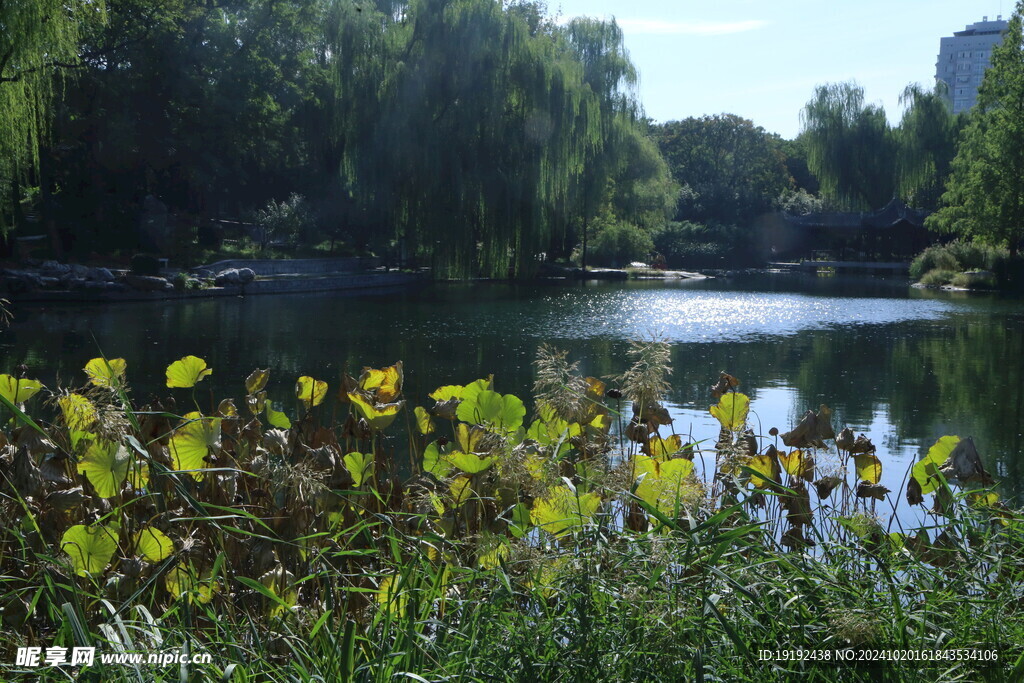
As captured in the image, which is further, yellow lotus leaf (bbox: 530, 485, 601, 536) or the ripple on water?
the ripple on water

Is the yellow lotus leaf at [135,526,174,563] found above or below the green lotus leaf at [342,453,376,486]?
below

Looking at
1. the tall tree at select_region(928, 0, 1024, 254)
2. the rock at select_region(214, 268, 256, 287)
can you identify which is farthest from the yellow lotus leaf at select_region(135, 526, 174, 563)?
the tall tree at select_region(928, 0, 1024, 254)

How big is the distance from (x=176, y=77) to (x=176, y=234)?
436 cm

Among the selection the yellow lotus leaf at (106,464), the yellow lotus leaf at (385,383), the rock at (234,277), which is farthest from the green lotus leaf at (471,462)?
the rock at (234,277)

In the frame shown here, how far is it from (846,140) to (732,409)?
137 ft

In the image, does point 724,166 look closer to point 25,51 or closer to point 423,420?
point 25,51

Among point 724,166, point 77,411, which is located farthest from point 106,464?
point 724,166

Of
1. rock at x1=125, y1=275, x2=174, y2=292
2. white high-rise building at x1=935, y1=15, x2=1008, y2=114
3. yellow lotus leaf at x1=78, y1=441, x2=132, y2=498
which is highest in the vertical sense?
white high-rise building at x1=935, y1=15, x2=1008, y2=114

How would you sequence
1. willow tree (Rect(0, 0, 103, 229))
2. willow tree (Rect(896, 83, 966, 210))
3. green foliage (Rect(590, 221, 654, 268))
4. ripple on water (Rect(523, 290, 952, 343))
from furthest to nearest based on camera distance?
willow tree (Rect(896, 83, 966, 210)) → green foliage (Rect(590, 221, 654, 268)) → ripple on water (Rect(523, 290, 952, 343)) → willow tree (Rect(0, 0, 103, 229))

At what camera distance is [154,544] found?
7.09 ft

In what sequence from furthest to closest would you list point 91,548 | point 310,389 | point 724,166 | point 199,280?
point 724,166
point 199,280
point 310,389
point 91,548

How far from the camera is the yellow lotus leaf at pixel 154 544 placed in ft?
7.06

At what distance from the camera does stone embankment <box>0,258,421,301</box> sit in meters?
17.8

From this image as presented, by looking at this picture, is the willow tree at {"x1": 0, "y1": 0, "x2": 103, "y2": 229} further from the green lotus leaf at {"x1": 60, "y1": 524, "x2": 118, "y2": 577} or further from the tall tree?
the tall tree
